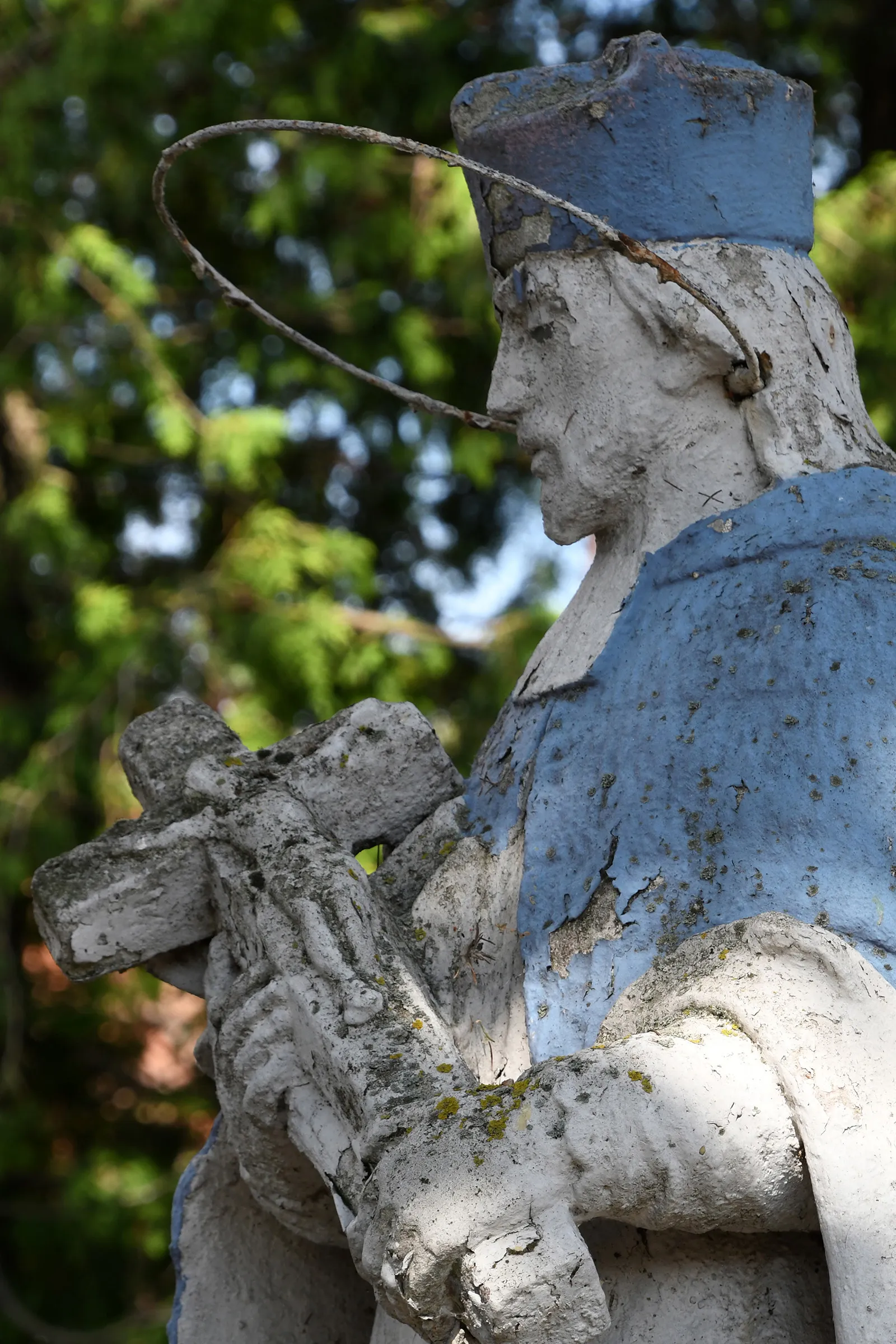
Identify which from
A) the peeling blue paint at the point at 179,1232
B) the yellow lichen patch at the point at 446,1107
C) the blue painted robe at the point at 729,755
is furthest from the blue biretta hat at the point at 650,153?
the peeling blue paint at the point at 179,1232

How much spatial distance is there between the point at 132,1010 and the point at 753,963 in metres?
5.27

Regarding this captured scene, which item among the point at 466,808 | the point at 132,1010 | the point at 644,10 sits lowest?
the point at 132,1010

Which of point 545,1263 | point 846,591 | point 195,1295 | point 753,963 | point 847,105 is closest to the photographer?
point 545,1263

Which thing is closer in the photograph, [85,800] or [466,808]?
[466,808]

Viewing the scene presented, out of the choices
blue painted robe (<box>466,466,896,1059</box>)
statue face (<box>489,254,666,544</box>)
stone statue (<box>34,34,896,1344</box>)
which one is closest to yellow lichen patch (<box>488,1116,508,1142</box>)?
stone statue (<box>34,34,896,1344</box>)

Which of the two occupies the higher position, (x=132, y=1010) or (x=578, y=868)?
(x=578, y=868)

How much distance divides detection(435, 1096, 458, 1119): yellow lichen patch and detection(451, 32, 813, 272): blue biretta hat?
1046mm

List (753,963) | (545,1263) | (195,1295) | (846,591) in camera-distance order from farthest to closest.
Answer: (195,1295), (846,591), (753,963), (545,1263)

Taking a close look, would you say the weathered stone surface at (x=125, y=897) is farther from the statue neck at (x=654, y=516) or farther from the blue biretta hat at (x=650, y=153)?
the blue biretta hat at (x=650, y=153)

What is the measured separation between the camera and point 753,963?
1.68 meters

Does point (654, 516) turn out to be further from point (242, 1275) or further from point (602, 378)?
point (242, 1275)

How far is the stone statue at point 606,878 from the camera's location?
162 centimetres

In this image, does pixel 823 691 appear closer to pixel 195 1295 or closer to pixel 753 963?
pixel 753 963

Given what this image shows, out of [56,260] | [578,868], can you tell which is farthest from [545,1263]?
[56,260]
